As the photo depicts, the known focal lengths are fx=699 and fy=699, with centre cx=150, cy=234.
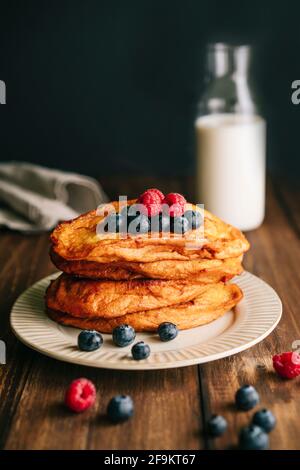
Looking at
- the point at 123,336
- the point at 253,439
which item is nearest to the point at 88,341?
the point at 123,336

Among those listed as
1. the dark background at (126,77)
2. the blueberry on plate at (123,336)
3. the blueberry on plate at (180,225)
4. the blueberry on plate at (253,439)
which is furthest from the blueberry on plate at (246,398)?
the dark background at (126,77)

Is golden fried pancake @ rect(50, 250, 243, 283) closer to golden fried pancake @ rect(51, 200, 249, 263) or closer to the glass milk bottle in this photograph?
golden fried pancake @ rect(51, 200, 249, 263)

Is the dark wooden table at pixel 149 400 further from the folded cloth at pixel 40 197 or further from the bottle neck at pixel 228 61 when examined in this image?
the bottle neck at pixel 228 61

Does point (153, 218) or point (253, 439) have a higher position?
point (153, 218)

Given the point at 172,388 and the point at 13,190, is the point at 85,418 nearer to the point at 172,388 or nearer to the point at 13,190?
the point at 172,388

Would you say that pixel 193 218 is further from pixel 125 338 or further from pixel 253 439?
pixel 253 439
